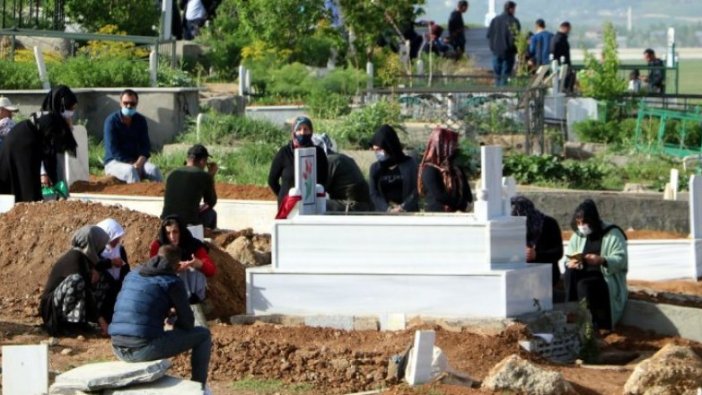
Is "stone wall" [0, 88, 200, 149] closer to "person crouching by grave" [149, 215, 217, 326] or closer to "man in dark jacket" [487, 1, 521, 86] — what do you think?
"man in dark jacket" [487, 1, 521, 86]

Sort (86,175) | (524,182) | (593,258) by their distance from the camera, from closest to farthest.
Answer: (593,258), (86,175), (524,182)

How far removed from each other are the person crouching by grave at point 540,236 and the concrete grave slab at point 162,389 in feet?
15.8

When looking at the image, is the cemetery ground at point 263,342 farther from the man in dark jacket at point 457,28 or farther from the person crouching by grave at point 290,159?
the man in dark jacket at point 457,28

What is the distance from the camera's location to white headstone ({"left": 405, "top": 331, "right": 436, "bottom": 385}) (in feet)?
42.7

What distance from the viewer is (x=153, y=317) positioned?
12.6m

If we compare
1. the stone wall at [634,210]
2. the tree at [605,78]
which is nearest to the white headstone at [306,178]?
the stone wall at [634,210]

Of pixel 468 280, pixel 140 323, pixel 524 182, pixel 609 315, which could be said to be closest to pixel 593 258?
pixel 609 315

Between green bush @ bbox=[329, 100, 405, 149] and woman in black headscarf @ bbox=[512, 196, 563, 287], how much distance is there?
10.8 meters

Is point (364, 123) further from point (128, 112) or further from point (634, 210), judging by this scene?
point (128, 112)

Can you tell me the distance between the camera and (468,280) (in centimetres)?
1490

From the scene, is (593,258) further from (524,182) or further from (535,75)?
(535,75)

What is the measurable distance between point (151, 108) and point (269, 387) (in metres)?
14.1

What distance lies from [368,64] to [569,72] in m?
3.67

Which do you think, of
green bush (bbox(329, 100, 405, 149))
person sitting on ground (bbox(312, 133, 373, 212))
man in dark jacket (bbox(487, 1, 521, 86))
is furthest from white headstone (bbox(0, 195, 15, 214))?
man in dark jacket (bbox(487, 1, 521, 86))
